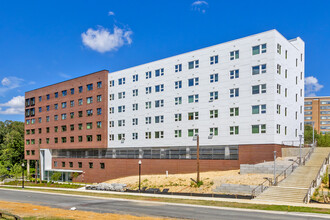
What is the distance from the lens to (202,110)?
52.8 m

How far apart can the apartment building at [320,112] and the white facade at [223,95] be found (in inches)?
4836

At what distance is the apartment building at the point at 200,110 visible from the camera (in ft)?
153

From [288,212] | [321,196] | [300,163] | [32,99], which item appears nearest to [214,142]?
[300,163]

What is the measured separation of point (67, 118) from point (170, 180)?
39.2 metres

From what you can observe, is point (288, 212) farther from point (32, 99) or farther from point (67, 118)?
point (32, 99)

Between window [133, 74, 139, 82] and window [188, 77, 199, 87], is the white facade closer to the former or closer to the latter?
window [133, 74, 139, 82]

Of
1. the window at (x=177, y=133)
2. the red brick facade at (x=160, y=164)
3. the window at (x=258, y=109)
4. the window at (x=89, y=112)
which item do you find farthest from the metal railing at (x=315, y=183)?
the window at (x=89, y=112)

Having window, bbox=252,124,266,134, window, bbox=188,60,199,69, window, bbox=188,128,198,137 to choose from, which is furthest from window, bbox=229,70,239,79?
window, bbox=188,128,198,137

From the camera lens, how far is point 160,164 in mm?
56594

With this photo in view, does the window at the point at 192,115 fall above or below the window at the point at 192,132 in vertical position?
above

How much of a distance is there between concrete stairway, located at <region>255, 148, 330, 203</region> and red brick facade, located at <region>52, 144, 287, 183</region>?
7545 mm

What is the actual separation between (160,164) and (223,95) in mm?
17106

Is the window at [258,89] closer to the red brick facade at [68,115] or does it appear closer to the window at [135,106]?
the window at [135,106]

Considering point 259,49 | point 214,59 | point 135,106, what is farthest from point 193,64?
point 135,106
